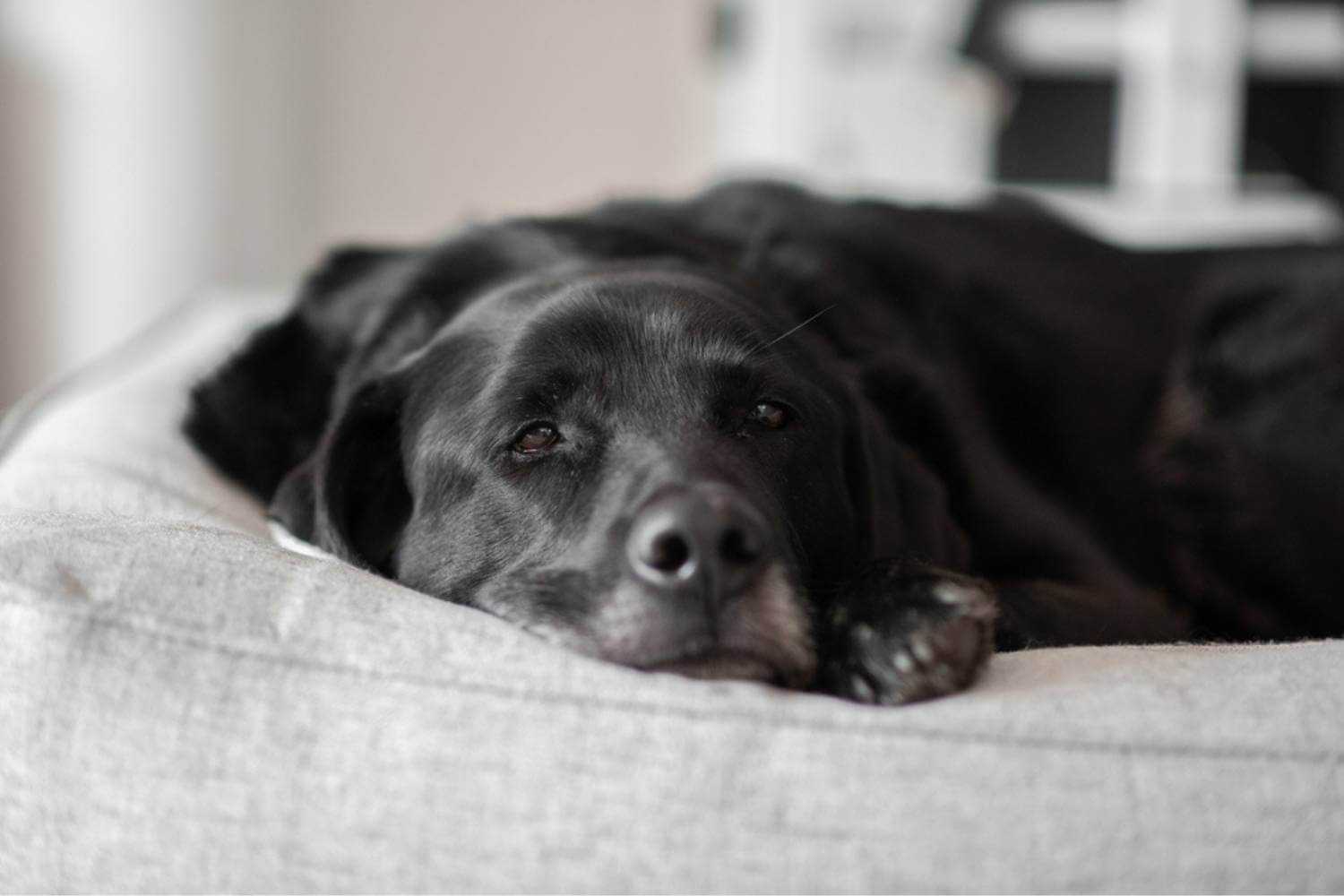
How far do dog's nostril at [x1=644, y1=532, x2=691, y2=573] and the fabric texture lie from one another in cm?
13

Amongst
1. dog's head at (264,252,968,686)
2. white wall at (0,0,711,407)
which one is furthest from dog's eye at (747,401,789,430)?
white wall at (0,0,711,407)

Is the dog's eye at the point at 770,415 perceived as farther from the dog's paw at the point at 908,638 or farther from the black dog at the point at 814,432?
the dog's paw at the point at 908,638

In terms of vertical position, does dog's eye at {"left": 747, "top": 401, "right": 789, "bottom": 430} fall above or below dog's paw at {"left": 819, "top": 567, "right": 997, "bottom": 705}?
above

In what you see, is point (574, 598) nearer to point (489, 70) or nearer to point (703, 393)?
point (703, 393)

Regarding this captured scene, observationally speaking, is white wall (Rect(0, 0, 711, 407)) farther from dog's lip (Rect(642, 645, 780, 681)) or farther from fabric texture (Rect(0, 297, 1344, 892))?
dog's lip (Rect(642, 645, 780, 681))

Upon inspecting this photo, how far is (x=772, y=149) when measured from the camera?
6035 millimetres

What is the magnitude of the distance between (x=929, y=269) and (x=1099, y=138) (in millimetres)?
3875

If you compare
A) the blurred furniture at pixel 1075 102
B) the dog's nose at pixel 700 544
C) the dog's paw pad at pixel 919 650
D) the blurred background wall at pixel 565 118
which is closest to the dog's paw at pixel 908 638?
the dog's paw pad at pixel 919 650

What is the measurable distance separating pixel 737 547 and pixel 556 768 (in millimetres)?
269

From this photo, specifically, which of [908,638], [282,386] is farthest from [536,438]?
[282,386]

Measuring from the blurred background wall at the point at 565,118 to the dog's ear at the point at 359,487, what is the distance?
9.89 feet

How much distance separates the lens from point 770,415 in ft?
4.84

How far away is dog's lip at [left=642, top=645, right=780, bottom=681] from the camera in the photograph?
113 cm

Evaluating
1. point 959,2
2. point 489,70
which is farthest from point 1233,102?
point 489,70
